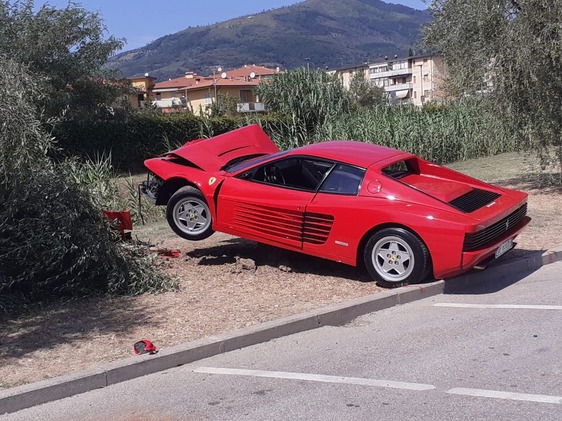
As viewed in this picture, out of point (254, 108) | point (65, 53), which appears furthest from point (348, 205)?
point (254, 108)

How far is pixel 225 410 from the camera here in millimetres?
4965

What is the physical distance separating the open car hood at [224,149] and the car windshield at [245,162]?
0.05 m

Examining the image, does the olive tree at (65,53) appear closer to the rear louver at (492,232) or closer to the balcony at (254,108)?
the balcony at (254,108)

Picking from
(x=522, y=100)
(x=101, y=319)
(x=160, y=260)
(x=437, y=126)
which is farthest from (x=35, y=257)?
(x=437, y=126)

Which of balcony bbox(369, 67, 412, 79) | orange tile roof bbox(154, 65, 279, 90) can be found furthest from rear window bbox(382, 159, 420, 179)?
balcony bbox(369, 67, 412, 79)

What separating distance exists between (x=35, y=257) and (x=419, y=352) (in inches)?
161

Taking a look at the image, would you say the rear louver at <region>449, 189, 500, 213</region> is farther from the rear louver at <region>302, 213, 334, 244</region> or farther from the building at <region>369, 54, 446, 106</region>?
the building at <region>369, 54, 446, 106</region>

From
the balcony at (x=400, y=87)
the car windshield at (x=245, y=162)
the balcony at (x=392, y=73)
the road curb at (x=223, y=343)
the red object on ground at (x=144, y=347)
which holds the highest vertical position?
the balcony at (x=392, y=73)

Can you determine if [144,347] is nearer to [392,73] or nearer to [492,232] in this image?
[492,232]

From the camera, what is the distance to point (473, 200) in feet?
26.9

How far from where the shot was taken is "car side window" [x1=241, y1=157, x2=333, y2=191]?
8562 mm

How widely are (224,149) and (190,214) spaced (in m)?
1.05

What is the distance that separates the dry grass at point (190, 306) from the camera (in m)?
6.12

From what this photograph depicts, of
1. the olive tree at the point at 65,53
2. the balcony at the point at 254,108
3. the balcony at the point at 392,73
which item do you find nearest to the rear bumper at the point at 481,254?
the olive tree at the point at 65,53
